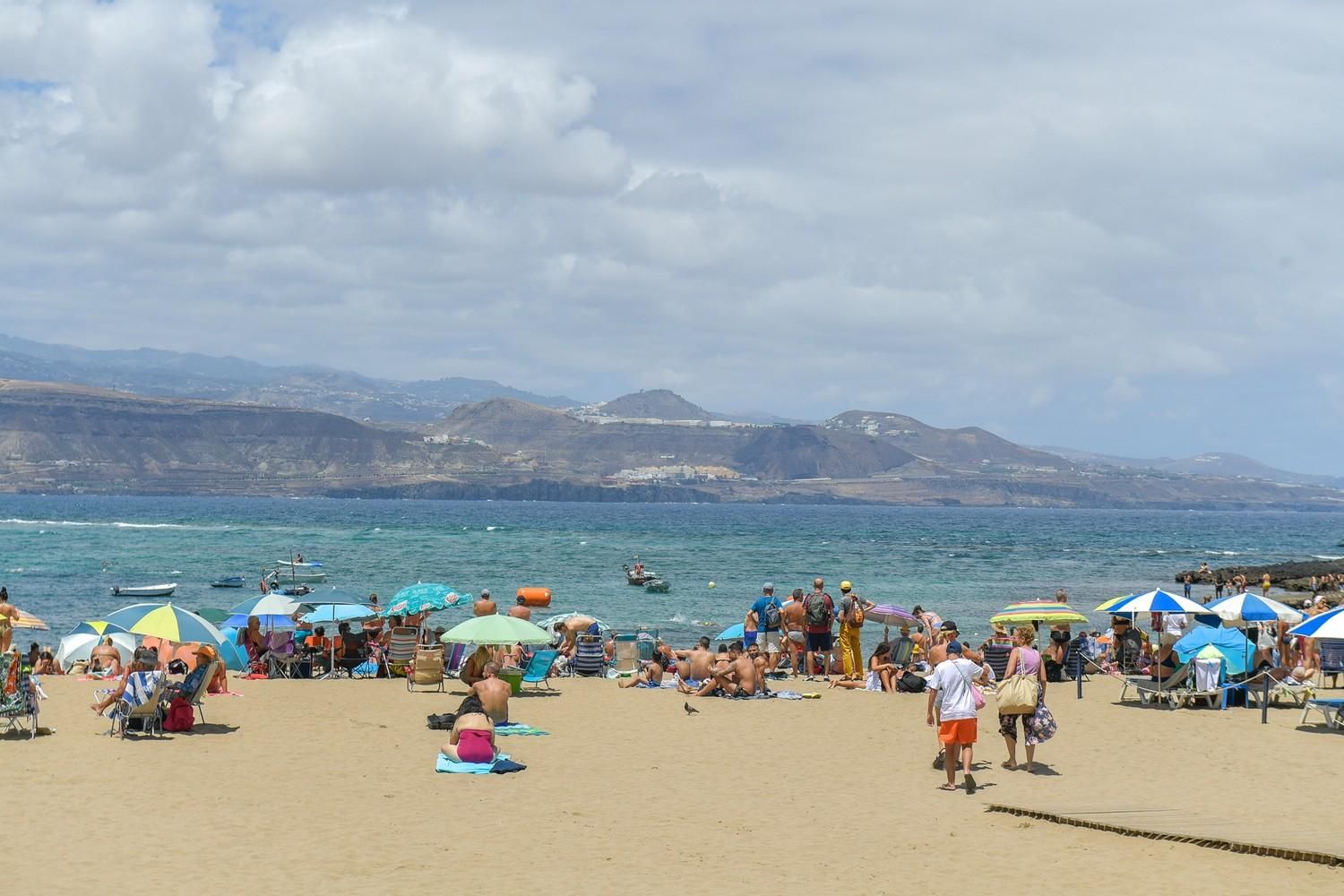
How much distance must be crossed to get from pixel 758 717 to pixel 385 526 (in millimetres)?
111847

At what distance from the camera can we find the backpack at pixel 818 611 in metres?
21.3

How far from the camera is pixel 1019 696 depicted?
13438 millimetres

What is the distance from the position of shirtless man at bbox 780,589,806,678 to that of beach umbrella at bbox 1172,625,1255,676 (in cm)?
607

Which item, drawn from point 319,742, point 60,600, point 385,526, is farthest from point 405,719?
point 385,526

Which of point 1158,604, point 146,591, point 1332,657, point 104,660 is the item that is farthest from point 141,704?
point 146,591

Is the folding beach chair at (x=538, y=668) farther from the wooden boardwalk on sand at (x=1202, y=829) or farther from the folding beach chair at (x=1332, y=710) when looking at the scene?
the folding beach chair at (x=1332, y=710)

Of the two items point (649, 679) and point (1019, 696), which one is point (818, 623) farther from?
point (1019, 696)

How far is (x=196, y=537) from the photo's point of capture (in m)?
96.6

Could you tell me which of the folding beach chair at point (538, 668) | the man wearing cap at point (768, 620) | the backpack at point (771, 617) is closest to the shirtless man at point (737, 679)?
the folding beach chair at point (538, 668)

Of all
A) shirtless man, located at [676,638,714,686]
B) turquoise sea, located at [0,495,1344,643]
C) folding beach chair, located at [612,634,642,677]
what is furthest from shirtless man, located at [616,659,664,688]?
turquoise sea, located at [0,495,1344,643]

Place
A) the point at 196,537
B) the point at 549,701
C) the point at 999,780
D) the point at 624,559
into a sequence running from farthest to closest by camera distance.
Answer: the point at 196,537 → the point at 624,559 → the point at 549,701 → the point at 999,780

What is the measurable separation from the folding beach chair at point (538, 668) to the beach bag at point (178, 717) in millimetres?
5958

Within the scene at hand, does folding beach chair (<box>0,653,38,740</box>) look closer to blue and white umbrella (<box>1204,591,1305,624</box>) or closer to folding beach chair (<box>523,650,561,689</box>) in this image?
folding beach chair (<box>523,650,561,689</box>)

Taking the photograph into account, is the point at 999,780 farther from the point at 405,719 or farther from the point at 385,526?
the point at 385,526
